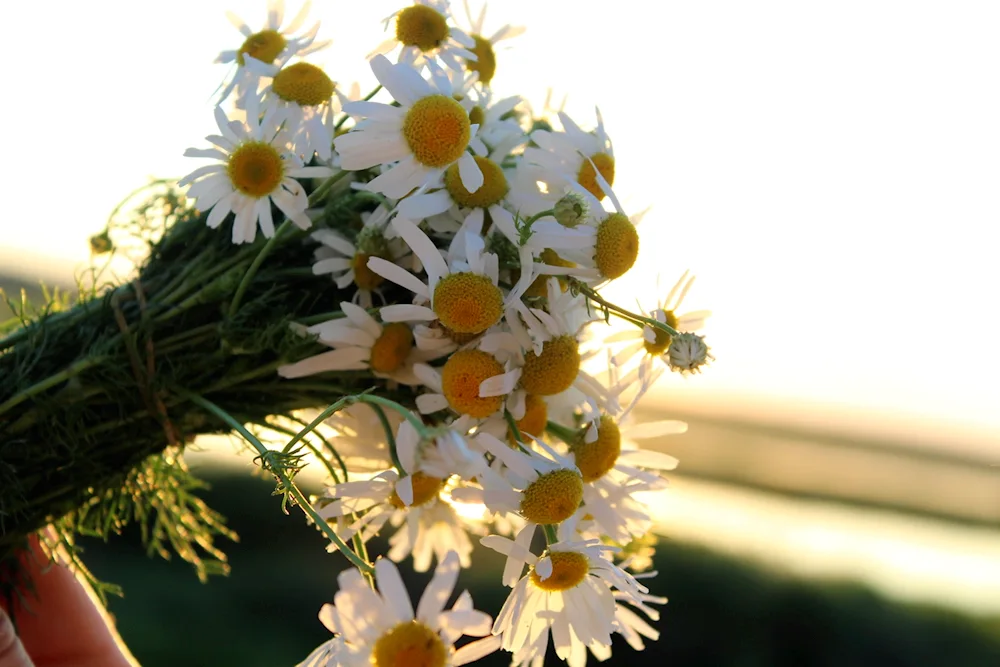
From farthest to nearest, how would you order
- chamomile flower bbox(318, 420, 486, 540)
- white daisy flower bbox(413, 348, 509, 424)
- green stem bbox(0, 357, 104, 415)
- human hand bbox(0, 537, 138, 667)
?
human hand bbox(0, 537, 138, 667) < green stem bbox(0, 357, 104, 415) < white daisy flower bbox(413, 348, 509, 424) < chamomile flower bbox(318, 420, 486, 540)

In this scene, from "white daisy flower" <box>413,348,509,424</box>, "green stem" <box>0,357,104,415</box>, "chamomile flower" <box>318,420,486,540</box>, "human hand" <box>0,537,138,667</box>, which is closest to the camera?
"chamomile flower" <box>318,420,486,540</box>

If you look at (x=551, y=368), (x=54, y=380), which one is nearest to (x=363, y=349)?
(x=551, y=368)

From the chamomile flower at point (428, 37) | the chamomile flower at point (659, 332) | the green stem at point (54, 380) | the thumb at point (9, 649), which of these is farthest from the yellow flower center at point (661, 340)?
the thumb at point (9, 649)

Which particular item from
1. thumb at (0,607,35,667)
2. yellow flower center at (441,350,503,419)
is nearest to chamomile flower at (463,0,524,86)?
yellow flower center at (441,350,503,419)

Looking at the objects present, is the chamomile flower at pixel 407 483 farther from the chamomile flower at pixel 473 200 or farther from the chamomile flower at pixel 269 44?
the chamomile flower at pixel 269 44

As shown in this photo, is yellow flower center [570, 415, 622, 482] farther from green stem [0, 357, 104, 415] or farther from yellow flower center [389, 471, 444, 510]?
green stem [0, 357, 104, 415]

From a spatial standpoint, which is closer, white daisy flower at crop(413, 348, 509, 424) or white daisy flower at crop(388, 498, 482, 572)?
white daisy flower at crop(413, 348, 509, 424)

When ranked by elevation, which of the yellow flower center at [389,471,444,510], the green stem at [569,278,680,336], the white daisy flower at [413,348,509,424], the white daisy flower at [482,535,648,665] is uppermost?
the green stem at [569,278,680,336]
